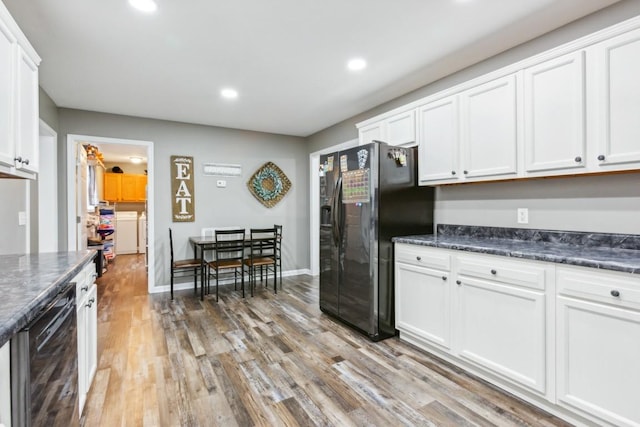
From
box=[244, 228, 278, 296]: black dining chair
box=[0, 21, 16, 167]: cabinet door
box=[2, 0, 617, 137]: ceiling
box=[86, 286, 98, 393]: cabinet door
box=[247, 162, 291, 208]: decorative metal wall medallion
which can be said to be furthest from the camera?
box=[247, 162, 291, 208]: decorative metal wall medallion

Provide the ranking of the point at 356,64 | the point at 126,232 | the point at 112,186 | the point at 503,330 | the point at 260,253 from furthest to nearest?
the point at 126,232 < the point at 112,186 < the point at 260,253 < the point at 356,64 < the point at 503,330

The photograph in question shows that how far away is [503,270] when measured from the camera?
1.97 metres

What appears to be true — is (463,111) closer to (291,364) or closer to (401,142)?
(401,142)

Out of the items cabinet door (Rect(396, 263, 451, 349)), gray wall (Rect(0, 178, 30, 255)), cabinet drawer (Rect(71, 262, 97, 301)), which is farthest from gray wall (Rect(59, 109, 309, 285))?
cabinet door (Rect(396, 263, 451, 349))

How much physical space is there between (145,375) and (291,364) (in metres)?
1.02

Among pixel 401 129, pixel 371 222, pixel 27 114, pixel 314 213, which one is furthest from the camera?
pixel 314 213

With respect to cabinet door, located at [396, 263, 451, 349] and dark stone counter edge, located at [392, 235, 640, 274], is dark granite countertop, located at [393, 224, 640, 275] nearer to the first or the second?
dark stone counter edge, located at [392, 235, 640, 274]

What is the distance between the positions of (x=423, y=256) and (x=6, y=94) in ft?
9.02

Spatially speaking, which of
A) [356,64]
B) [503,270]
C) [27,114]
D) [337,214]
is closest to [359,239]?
[337,214]

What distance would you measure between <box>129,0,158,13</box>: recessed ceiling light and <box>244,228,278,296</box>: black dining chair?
2677mm

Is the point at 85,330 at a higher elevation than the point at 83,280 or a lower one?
lower

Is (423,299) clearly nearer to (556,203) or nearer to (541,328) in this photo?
(541,328)

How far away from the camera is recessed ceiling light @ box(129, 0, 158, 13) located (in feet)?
6.48

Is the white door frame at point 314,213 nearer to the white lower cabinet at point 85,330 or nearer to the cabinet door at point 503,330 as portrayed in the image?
the cabinet door at point 503,330
